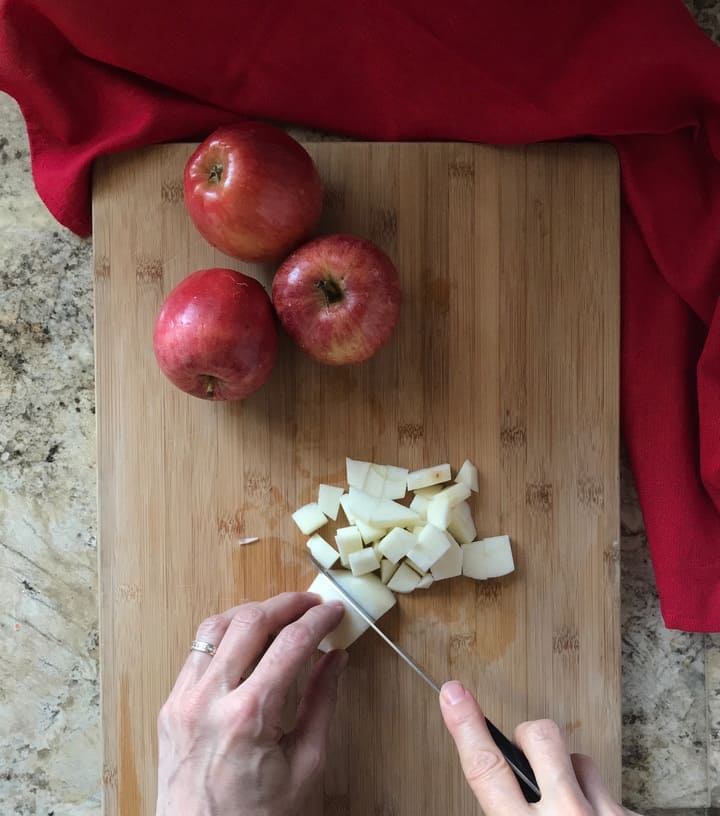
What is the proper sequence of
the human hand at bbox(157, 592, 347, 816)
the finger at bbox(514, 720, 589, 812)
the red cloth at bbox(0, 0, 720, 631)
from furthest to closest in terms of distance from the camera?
the red cloth at bbox(0, 0, 720, 631), the human hand at bbox(157, 592, 347, 816), the finger at bbox(514, 720, 589, 812)

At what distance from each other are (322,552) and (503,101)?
31.0 inches

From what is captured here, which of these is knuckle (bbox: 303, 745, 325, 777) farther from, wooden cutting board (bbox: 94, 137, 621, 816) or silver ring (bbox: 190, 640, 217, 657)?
→ silver ring (bbox: 190, 640, 217, 657)

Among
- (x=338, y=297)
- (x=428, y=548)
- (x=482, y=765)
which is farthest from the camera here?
(x=428, y=548)

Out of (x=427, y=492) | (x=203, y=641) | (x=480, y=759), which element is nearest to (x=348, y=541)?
(x=427, y=492)

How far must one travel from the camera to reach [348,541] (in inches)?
47.4

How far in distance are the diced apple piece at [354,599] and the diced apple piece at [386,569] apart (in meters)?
0.01

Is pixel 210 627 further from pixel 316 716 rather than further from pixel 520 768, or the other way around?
pixel 520 768

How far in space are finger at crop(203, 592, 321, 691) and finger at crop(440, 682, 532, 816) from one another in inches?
10.6

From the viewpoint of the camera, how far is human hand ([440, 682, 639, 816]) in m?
0.95

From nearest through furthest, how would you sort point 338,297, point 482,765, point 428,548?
point 482,765
point 338,297
point 428,548

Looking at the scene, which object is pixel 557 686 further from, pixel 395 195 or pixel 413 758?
pixel 395 195

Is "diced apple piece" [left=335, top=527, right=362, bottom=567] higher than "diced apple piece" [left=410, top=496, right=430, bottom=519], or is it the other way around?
"diced apple piece" [left=410, top=496, right=430, bottom=519]

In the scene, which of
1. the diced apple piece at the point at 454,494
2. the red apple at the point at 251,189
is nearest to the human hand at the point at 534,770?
the diced apple piece at the point at 454,494

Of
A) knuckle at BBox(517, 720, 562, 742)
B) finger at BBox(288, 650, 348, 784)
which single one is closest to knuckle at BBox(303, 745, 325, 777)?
finger at BBox(288, 650, 348, 784)
